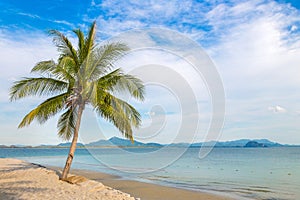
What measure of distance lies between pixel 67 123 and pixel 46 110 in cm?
113

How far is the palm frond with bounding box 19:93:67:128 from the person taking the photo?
10.8 metres

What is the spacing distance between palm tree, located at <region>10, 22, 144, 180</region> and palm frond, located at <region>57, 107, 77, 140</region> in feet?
0.29

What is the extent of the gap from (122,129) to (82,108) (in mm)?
1746

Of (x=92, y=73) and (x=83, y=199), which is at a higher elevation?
(x=92, y=73)

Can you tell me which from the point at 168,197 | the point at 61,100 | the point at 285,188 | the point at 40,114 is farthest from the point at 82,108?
the point at 285,188

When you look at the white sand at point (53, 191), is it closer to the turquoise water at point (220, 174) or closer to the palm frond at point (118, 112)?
the palm frond at point (118, 112)

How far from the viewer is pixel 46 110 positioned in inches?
440

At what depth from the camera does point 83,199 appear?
8.01m

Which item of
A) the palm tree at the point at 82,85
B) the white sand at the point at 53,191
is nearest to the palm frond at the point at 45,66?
the palm tree at the point at 82,85

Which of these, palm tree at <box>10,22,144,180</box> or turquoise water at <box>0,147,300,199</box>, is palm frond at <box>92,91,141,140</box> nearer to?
palm tree at <box>10,22,144,180</box>

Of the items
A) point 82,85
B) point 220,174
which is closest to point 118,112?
point 82,85

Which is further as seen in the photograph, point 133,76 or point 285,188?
point 285,188

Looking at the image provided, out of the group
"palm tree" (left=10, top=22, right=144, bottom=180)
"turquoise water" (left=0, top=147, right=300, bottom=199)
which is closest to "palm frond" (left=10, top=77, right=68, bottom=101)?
"palm tree" (left=10, top=22, right=144, bottom=180)

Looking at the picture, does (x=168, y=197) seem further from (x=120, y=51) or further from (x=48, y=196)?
(x=120, y=51)
